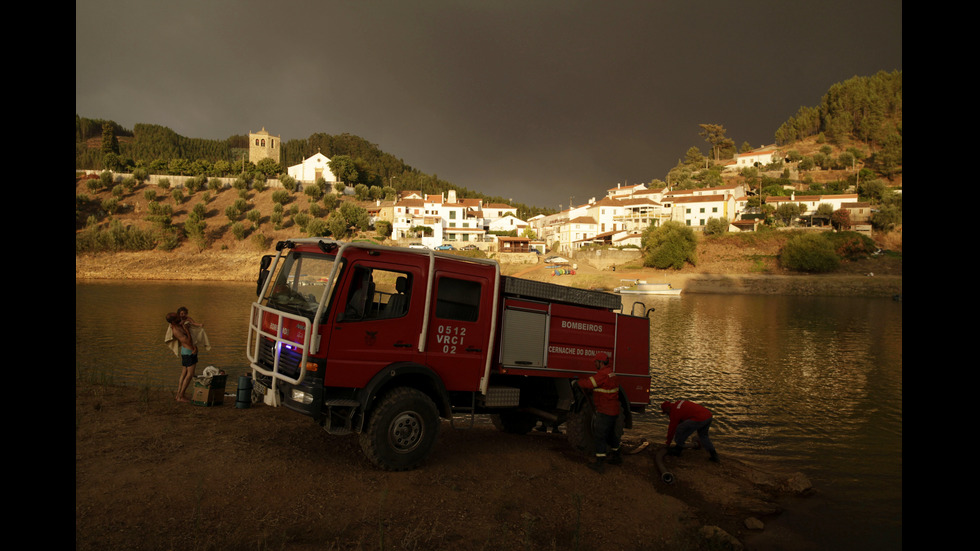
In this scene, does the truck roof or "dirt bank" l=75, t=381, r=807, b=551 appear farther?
the truck roof

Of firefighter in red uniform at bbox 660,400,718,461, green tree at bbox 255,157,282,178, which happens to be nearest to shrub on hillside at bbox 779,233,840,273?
firefighter in red uniform at bbox 660,400,718,461

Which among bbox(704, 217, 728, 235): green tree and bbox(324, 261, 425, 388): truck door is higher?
bbox(704, 217, 728, 235): green tree

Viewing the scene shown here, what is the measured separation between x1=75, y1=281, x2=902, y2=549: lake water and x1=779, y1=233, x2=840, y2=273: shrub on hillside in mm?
37235

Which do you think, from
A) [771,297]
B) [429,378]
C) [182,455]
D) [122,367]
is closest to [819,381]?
[429,378]

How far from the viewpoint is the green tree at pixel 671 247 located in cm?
8131

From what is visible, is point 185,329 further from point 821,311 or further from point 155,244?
point 155,244

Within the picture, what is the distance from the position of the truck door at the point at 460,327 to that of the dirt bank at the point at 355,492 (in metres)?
1.55

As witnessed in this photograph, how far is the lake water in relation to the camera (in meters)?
9.39

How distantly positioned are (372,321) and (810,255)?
283 ft

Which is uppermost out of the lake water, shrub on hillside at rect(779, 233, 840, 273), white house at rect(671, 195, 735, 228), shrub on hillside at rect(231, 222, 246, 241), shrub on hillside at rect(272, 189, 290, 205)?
shrub on hillside at rect(272, 189, 290, 205)

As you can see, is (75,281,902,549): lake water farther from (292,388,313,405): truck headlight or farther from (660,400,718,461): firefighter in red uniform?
(292,388,313,405): truck headlight

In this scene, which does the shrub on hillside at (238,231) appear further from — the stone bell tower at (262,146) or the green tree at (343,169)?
the stone bell tower at (262,146)

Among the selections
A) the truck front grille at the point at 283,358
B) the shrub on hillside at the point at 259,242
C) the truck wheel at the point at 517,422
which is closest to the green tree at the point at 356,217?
the shrub on hillside at the point at 259,242

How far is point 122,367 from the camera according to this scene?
17.2 metres
